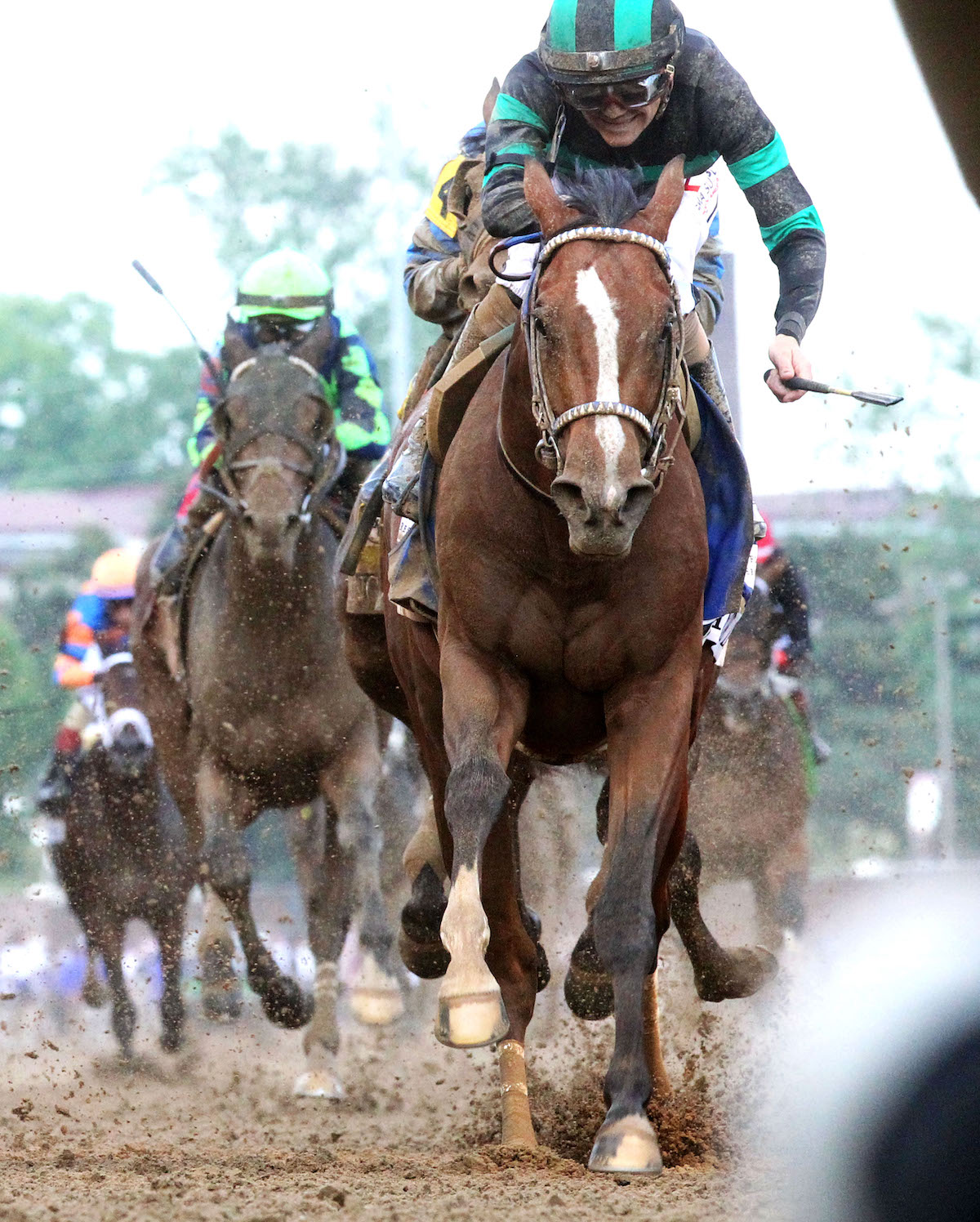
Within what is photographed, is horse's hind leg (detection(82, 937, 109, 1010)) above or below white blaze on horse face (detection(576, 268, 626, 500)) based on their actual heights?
below

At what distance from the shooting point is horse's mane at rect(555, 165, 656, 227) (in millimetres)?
4438

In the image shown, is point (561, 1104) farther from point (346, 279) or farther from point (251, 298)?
point (346, 279)

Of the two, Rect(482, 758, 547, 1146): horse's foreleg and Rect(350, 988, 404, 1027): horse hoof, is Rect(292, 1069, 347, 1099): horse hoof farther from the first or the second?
Rect(482, 758, 547, 1146): horse's foreleg

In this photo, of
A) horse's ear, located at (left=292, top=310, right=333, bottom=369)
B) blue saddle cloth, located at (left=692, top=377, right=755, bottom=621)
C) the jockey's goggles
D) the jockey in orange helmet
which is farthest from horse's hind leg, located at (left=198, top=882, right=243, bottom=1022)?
the jockey's goggles

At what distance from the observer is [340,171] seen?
37.3 m

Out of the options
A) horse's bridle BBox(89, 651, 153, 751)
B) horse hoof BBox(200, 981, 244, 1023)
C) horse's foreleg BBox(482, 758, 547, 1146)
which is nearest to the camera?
horse's foreleg BBox(482, 758, 547, 1146)

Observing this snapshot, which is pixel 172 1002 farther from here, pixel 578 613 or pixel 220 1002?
pixel 578 613

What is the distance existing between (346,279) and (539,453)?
32.2 meters

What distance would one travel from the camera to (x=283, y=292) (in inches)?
383

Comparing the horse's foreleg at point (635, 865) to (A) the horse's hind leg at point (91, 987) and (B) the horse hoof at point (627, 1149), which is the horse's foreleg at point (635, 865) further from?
(A) the horse's hind leg at point (91, 987)


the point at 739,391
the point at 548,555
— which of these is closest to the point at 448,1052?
the point at 548,555

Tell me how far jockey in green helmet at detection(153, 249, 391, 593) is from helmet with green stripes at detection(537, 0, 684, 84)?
432cm

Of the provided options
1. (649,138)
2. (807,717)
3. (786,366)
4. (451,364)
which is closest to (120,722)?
(807,717)

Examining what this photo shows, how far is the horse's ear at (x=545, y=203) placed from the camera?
14.6ft
